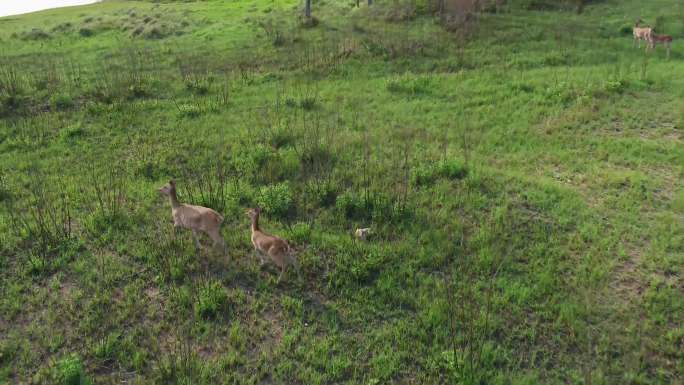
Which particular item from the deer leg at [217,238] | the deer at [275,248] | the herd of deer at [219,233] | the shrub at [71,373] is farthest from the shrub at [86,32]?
the shrub at [71,373]

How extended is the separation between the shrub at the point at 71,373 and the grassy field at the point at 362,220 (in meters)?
0.03

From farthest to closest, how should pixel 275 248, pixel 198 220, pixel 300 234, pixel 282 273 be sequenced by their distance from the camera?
pixel 300 234, pixel 198 220, pixel 282 273, pixel 275 248

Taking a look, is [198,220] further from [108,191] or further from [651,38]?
[651,38]

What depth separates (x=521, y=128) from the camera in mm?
12172

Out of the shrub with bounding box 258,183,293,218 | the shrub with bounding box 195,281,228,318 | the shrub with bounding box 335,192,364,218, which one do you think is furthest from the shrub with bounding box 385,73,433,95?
the shrub with bounding box 195,281,228,318

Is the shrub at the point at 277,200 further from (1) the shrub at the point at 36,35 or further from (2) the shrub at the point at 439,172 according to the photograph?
(1) the shrub at the point at 36,35

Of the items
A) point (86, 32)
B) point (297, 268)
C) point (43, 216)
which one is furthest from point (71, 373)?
point (86, 32)

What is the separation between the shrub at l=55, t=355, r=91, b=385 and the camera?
5891 millimetres

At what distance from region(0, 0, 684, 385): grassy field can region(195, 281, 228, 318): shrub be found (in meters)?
0.05

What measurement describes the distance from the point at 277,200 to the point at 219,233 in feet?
4.94

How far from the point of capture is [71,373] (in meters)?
5.89

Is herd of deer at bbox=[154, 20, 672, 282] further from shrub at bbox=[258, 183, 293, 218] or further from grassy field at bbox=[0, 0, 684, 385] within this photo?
shrub at bbox=[258, 183, 293, 218]

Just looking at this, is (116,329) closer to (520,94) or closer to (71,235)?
(71,235)

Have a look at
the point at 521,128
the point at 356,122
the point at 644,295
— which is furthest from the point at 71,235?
the point at 521,128
